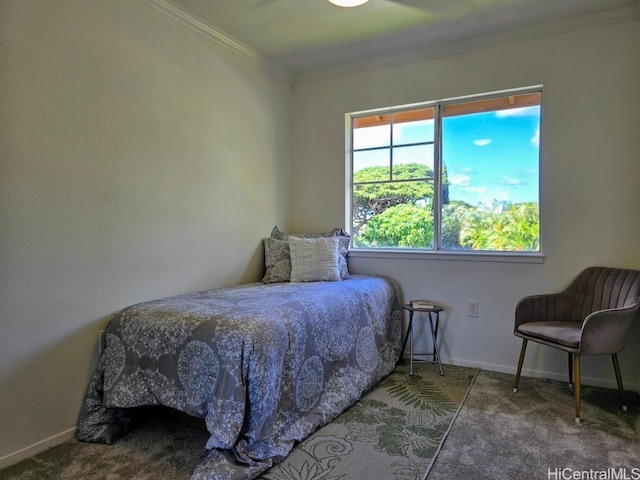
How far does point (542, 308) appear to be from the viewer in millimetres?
2773

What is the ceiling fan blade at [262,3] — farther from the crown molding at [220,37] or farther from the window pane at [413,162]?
the window pane at [413,162]

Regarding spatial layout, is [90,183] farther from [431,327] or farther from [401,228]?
[431,327]

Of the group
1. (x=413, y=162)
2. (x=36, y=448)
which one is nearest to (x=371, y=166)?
(x=413, y=162)

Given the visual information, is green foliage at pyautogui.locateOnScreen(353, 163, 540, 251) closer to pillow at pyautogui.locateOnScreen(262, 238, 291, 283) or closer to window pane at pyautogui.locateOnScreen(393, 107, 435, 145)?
window pane at pyautogui.locateOnScreen(393, 107, 435, 145)

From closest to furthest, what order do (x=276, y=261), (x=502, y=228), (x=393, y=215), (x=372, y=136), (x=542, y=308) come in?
(x=542, y=308) → (x=502, y=228) → (x=276, y=261) → (x=393, y=215) → (x=372, y=136)

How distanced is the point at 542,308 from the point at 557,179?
2.95 ft

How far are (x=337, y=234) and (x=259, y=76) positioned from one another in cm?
147

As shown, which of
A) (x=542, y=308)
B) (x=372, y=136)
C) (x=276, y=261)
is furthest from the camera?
(x=372, y=136)

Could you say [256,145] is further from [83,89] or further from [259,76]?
[83,89]

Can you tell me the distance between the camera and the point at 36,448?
197 centimetres

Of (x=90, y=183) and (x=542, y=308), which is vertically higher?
(x=90, y=183)

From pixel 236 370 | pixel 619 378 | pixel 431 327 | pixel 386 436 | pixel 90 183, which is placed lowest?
pixel 386 436

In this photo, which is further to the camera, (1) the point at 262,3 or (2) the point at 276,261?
(2) the point at 276,261

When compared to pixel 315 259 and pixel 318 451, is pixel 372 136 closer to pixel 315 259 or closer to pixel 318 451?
pixel 315 259
